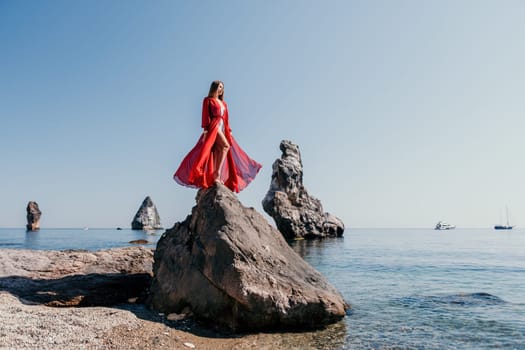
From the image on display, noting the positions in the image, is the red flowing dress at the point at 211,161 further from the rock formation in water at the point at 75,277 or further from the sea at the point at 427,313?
the sea at the point at 427,313

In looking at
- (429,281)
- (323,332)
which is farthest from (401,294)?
(323,332)

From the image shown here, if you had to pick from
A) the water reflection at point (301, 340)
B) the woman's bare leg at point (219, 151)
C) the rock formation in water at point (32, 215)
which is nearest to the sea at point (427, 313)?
the water reflection at point (301, 340)

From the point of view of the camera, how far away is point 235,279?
264 inches

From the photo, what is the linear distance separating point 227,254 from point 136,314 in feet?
7.74

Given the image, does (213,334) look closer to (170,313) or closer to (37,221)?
Result: (170,313)

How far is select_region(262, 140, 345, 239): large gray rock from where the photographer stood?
2078 inches

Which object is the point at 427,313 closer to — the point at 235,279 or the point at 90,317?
the point at 235,279

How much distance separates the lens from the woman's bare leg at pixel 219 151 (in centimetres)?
896

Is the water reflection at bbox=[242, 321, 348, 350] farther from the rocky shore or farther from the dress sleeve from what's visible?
the dress sleeve

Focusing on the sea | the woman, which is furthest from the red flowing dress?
the sea

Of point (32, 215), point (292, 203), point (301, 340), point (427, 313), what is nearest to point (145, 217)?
point (32, 215)

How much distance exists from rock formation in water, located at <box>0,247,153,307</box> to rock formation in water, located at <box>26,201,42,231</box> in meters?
107

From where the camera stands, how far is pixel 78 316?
6.43 metres

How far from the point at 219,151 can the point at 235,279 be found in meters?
3.66
